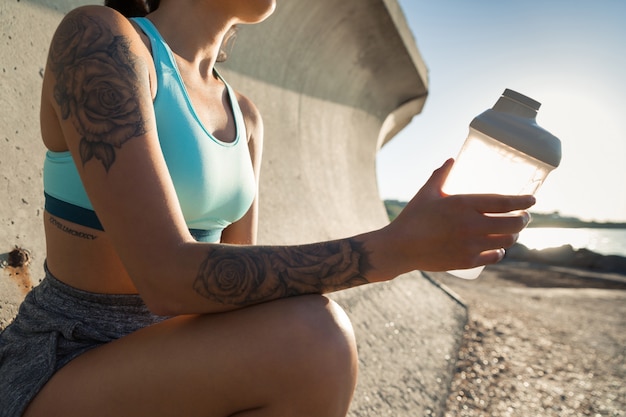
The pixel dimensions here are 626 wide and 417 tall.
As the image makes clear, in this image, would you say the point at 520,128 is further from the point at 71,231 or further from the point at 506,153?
the point at 71,231

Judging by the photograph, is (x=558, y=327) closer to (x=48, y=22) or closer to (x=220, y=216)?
(x=220, y=216)

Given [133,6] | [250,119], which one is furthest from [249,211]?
[133,6]

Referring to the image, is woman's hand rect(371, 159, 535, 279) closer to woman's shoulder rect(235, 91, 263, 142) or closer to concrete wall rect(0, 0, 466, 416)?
woman's shoulder rect(235, 91, 263, 142)

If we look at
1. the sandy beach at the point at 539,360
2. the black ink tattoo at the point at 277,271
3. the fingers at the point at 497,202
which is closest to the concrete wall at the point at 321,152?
the sandy beach at the point at 539,360

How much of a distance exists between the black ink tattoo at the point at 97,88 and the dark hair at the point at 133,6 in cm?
57

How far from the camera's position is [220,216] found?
5.17ft

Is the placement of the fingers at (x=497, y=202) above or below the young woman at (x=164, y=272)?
above

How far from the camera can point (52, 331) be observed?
1.27 meters

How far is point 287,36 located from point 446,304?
248 cm

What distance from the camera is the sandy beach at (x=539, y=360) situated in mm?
2725

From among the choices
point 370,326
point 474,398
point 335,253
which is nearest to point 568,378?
point 474,398

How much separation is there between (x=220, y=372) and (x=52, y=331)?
458mm

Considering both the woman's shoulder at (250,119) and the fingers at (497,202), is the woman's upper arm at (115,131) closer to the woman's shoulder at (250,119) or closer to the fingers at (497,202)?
the fingers at (497,202)

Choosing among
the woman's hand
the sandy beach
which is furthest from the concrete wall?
the woman's hand
